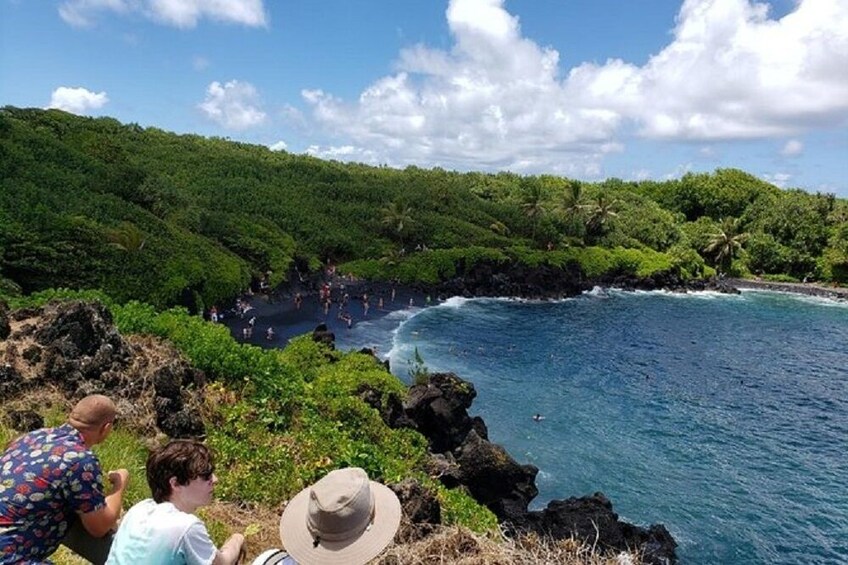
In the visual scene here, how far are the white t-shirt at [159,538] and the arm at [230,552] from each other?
329 mm

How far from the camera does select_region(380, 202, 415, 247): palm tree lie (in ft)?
259

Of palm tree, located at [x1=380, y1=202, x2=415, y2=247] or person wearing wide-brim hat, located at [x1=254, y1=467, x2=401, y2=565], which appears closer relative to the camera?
person wearing wide-brim hat, located at [x1=254, y1=467, x2=401, y2=565]

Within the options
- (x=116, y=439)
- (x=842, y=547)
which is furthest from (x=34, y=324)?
(x=842, y=547)

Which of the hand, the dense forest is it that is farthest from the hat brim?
the dense forest

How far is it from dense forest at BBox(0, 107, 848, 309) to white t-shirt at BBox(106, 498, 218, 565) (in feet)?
98.6

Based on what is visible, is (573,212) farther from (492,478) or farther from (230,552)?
(230,552)

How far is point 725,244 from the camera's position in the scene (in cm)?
9744

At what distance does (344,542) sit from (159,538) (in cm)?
129

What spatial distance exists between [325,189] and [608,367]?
182 ft

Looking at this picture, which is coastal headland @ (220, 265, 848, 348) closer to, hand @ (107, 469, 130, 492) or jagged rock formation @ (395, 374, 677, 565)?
jagged rock formation @ (395, 374, 677, 565)

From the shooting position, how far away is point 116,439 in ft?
32.9

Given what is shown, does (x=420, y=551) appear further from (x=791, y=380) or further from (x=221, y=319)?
(x=791, y=380)

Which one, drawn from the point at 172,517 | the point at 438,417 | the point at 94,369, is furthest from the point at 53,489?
the point at 438,417

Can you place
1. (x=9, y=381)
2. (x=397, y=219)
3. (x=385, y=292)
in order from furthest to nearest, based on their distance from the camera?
1. (x=397, y=219)
2. (x=385, y=292)
3. (x=9, y=381)
